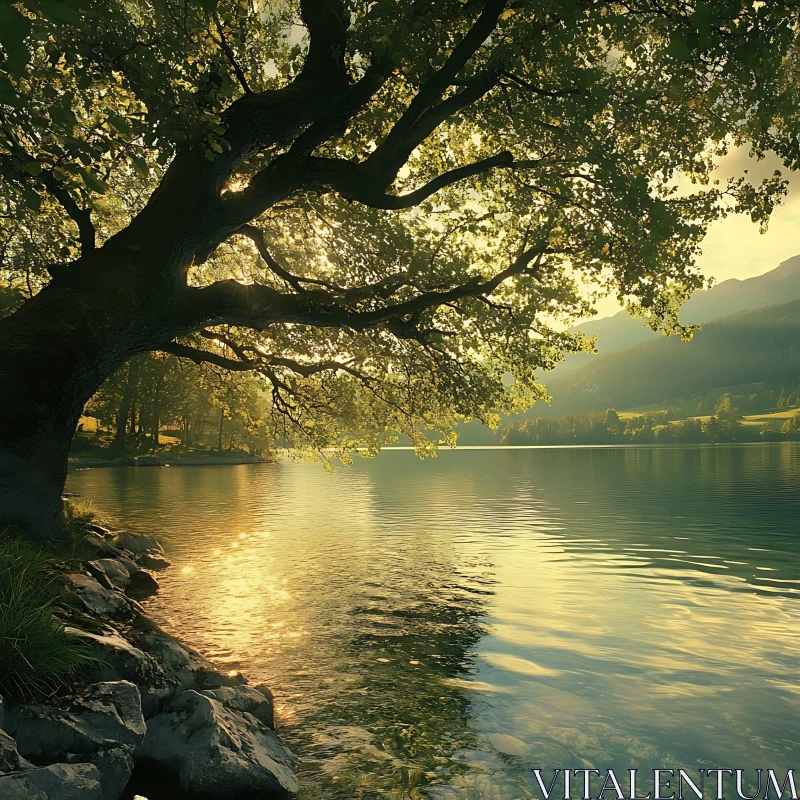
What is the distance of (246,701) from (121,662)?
2.32 meters

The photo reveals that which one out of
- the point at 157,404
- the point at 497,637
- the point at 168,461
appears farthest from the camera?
the point at 168,461

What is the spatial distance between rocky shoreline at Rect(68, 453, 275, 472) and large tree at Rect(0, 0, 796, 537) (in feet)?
236

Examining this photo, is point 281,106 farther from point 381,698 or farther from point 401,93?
point 381,698

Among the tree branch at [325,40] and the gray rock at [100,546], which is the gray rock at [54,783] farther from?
the gray rock at [100,546]

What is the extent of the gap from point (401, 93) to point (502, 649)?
1419 cm


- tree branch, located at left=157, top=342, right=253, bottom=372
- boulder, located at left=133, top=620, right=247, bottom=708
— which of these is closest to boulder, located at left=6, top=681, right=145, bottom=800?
boulder, located at left=133, top=620, right=247, bottom=708

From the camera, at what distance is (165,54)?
1112 centimetres

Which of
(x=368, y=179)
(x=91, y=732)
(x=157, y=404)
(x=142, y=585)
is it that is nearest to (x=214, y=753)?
(x=91, y=732)

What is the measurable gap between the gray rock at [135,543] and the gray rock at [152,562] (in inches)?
14.8

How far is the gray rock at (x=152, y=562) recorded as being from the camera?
2416cm

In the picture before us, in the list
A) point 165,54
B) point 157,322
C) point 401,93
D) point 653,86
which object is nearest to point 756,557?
point 653,86

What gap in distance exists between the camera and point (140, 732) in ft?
24.9

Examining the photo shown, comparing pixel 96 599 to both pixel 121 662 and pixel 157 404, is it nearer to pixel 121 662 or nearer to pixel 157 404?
pixel 121 662

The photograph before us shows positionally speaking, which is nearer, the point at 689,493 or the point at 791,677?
the point at 791,677
